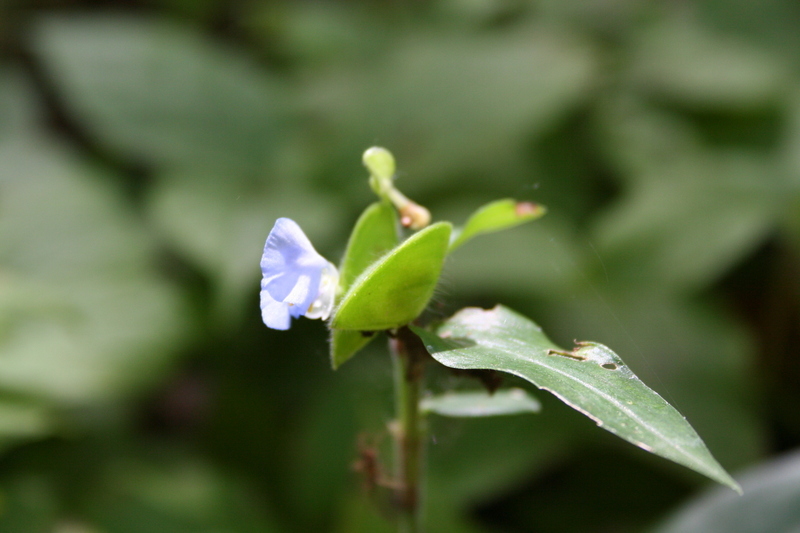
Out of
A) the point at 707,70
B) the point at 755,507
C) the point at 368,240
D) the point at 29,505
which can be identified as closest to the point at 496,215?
the point at 368,240

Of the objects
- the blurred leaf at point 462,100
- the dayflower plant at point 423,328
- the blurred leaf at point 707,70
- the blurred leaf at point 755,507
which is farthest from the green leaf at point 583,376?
the blurred leaf at point 707,70

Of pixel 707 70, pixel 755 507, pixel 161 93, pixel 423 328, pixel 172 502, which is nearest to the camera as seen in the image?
pixel 423 328

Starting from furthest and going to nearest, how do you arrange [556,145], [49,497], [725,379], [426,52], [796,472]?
[426,52] → [556,145] → [725,379] → [49,497] → [796,472]

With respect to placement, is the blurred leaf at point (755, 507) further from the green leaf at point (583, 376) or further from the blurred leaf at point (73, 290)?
the blurred leaf at point (73, 290)

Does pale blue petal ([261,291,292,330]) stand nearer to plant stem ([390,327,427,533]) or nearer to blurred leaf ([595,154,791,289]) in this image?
plant stem ([390,327,427,533])

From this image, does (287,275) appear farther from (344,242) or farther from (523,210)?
(344,242)

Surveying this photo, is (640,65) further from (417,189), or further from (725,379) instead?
(725,379)

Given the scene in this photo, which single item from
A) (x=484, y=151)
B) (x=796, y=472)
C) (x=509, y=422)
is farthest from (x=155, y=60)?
(x=796, y=472)
